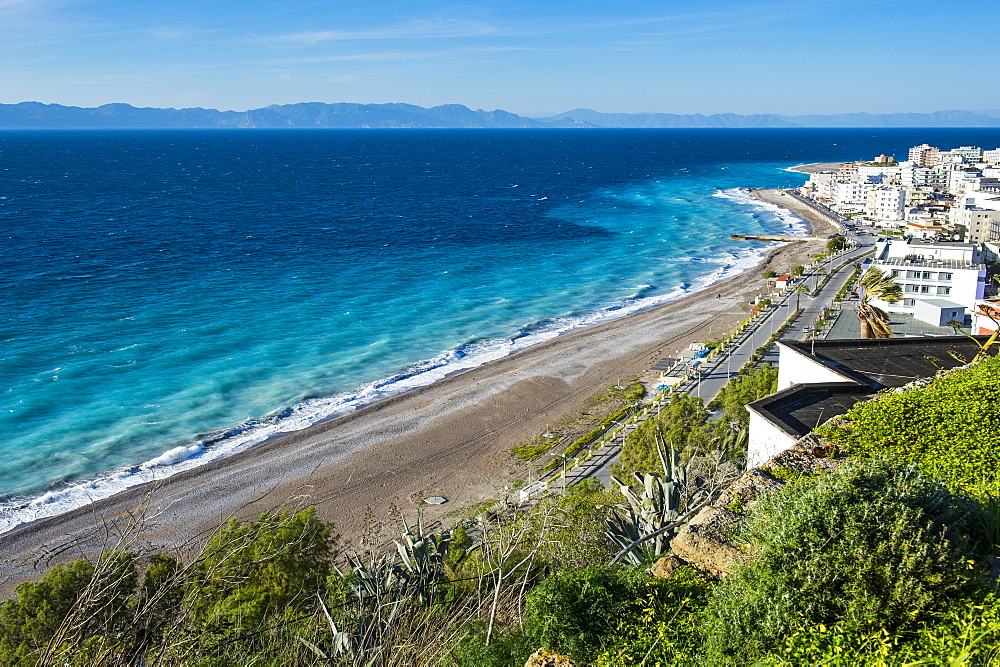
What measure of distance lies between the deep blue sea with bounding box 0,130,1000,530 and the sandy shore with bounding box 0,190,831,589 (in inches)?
68.3

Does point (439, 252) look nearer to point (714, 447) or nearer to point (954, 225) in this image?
point (714, 447)

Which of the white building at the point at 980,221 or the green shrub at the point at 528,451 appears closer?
the green shrub at the point at 528,451

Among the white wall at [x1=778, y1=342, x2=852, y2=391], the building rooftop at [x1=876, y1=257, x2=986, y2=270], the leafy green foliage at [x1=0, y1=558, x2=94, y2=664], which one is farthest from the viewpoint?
the building rooftop at [x1=876, y1=257, x2=986, y2=270]

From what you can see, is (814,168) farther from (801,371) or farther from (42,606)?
(42,606)

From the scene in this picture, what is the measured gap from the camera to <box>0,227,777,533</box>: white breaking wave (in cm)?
2705

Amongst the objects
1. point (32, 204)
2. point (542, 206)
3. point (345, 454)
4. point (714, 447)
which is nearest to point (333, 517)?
point (345, 454)

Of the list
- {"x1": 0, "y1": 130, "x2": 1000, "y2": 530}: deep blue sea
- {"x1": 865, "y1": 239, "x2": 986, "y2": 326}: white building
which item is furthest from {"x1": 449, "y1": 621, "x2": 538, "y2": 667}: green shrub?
{"x1": 865, "y1": 239, "x2": 986, "y2": 326}: white building

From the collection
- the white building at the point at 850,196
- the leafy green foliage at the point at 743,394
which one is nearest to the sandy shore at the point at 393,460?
the leafy green foliage at the point at 743,394

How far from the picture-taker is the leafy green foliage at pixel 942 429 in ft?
29.5

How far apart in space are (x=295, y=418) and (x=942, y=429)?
30.1m

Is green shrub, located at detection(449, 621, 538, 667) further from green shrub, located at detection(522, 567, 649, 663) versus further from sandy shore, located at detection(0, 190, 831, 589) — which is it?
sandy shore, located at detection(0, 190, 831, 589)

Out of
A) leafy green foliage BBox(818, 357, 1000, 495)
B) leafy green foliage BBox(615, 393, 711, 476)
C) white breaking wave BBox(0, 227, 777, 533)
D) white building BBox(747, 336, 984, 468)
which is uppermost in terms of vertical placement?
leafy green foliage BBox(818, 357, 1000, 495)

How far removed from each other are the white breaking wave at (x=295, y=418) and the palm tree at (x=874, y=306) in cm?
1723

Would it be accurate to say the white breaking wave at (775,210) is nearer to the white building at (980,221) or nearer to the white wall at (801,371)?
the white building at (980,221)
